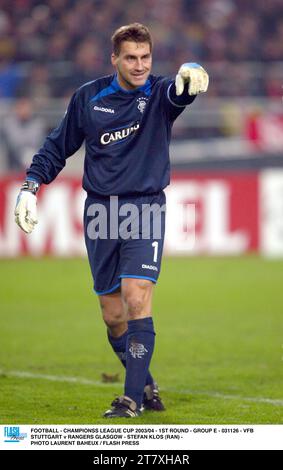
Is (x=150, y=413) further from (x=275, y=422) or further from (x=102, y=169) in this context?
(x=102, y=169)

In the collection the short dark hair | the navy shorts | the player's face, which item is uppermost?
the short dark hair

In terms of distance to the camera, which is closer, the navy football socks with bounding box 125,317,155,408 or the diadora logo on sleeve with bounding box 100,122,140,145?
the navy football socks with bounding box 125,317,155,408

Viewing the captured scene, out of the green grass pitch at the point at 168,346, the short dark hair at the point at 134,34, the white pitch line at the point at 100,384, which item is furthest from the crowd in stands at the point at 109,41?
the short dark hair at the point at 134,34

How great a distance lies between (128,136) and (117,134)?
2.8 inches

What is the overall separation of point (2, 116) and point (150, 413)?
12.3m

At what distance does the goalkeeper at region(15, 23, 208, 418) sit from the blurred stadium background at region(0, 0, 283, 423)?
13.0 feet

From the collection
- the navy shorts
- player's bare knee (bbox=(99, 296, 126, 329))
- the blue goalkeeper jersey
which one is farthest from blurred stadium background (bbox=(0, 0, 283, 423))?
the blue goalkeeper jersey

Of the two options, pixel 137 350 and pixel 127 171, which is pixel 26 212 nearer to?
pixel 127 171

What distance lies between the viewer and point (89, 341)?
9.71 meters

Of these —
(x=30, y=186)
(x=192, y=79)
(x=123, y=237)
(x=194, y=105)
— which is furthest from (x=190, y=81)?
(x=194, y=105)

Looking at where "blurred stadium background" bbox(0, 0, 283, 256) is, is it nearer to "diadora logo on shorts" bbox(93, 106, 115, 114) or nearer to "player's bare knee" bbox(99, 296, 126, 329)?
"player's bare knee" bbox(99, 296, 126, 329)

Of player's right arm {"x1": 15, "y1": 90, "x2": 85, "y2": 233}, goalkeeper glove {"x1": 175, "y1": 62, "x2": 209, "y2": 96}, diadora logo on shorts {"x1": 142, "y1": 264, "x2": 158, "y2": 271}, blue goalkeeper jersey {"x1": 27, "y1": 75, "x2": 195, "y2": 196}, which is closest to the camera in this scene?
goalkeeper glove {"x1": 175, "y1": 62, "x2": 209, "y2": 96}

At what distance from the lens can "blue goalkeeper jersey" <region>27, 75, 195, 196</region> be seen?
6.12 m

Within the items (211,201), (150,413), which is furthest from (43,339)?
(211,201)
